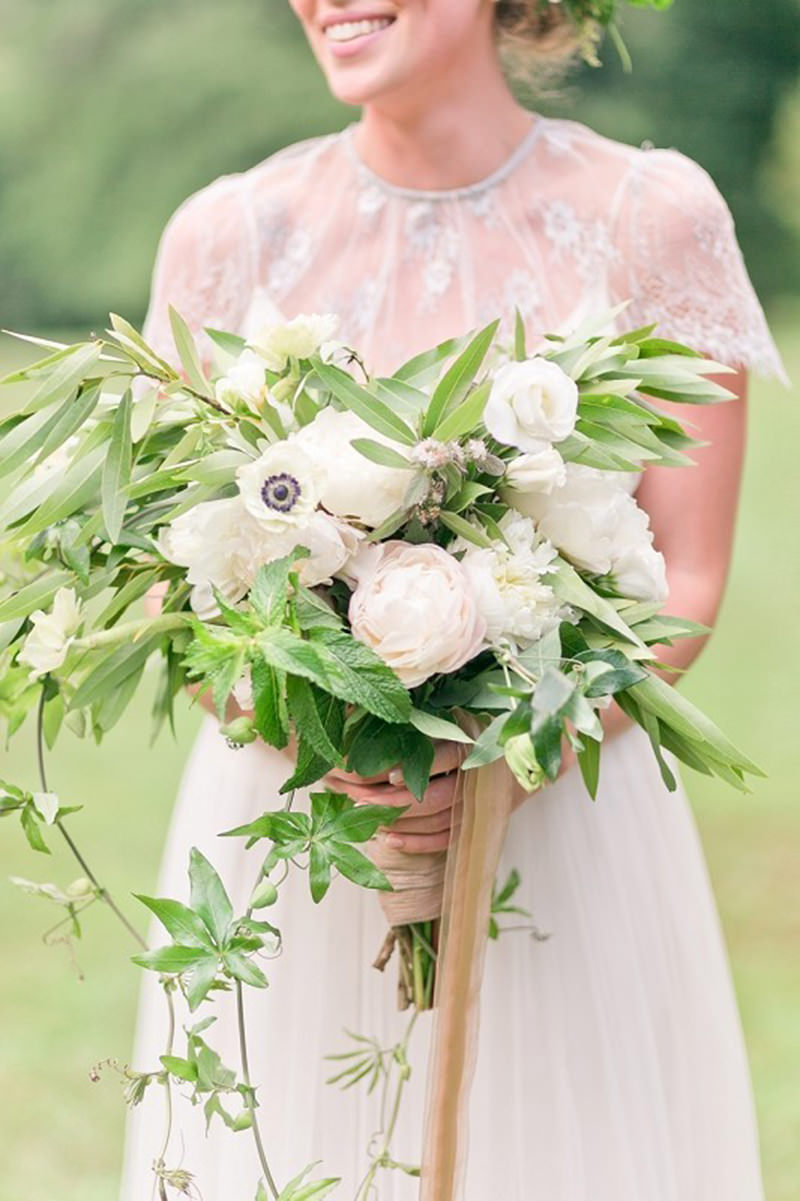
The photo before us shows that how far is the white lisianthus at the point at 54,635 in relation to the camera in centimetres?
117

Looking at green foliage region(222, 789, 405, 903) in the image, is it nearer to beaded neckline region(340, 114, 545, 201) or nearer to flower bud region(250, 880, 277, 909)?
flower bud region(250, 880, 277, 909)

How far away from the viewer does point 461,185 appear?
1.60 metres

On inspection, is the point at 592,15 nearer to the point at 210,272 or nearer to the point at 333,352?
the point at 210,272

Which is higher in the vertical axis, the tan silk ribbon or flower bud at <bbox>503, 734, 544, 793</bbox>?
flower bud at <bbox>503, 734, 544, 793</bbox>

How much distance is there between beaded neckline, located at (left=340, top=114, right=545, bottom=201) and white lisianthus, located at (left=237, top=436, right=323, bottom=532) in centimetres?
63

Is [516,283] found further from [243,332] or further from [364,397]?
[364,397]

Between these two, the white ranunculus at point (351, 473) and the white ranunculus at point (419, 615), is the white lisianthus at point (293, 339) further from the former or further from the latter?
the white ranunculus at point (419, 615)

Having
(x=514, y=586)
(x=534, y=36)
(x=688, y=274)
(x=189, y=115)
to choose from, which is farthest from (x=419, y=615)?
(x=189, y=115)

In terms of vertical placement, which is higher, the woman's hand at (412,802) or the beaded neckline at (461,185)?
the beaded neckline at (461,185)

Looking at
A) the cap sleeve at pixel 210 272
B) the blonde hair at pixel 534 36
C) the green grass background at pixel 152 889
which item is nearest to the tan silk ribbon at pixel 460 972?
the green grass background at pixel 152 889

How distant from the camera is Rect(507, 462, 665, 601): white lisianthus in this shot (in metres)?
1.11

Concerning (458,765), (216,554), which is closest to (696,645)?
(458,765)

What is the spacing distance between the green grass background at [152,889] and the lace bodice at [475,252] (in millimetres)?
587

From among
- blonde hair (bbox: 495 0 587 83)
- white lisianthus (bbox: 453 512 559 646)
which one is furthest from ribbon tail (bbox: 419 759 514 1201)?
blonde hair (bbox: 495 0 587 83)
